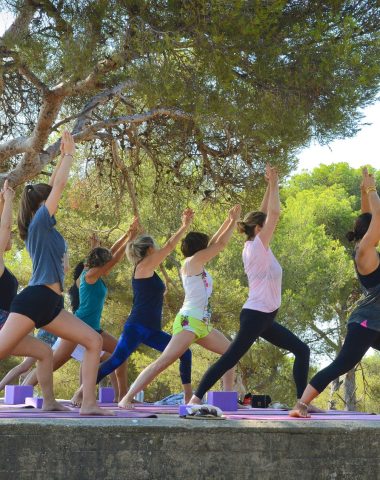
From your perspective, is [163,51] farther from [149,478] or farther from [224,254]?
[224,254]

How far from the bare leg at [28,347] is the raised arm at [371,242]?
275 cm

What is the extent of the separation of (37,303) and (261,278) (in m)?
2.20

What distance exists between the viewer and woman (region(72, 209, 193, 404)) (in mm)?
8750

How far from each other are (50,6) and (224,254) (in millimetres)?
12825

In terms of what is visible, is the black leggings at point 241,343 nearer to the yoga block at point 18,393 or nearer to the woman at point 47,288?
the woman at point 47,288

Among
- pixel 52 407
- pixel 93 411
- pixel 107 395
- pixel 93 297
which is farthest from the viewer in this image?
pixel 107 395

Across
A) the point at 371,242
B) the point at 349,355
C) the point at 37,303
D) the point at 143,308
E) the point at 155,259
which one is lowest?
the point at 349,355

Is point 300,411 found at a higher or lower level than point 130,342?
lower

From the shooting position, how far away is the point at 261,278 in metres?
8.03

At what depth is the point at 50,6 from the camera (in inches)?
374

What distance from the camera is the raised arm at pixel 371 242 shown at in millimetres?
7316

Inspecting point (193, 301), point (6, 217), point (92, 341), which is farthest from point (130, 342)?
point (6, 217)

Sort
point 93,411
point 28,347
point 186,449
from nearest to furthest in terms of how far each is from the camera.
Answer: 1. point 186,449
2. point 93,411
3. point 28,347

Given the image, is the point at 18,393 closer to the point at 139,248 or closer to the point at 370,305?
the point at 139,248
